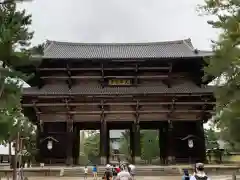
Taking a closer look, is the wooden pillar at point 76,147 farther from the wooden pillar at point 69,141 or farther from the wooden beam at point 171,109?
the wooden beam at point 171,109

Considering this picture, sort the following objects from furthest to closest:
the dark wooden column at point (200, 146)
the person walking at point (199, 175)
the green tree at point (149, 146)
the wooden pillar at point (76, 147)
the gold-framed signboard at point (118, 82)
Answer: the green tree at point (149, 146), the gold-framed signboard at point (118, 82), the wooden pillar at point (76, 147), the dark wooden column at point (200, 146), the person walking at point (199, 175)

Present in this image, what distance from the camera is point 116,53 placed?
34.0 m

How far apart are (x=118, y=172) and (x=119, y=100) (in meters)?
15.2

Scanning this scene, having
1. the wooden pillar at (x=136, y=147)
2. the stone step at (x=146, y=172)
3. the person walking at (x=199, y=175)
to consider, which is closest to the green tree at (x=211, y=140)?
the wooden pillar at (x=136, y=147)

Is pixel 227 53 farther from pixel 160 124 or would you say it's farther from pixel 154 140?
pixel 154 140

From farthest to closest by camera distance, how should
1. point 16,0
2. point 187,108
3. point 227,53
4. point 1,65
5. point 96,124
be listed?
point 96,124 < point 187,108 < point 1,65 < point 227,53 < point 16,0

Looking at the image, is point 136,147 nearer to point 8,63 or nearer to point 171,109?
point 171,109

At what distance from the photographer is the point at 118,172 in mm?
14078

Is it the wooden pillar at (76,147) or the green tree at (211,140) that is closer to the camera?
the wooden pillar at (76,147)

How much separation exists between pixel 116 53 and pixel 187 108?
9.55 meters

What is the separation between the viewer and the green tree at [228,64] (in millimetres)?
12648

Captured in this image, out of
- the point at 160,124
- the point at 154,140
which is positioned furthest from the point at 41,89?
the point at 154,140

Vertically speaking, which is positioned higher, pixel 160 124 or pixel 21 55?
pixel 21 55

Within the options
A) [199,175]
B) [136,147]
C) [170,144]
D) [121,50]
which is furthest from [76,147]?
[199,175]
